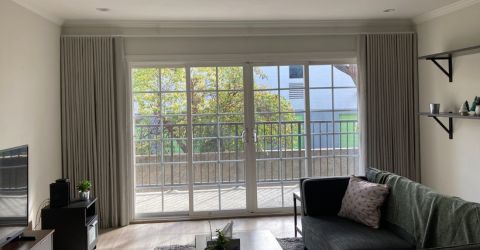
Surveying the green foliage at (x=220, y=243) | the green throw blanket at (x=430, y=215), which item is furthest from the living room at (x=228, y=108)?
the green foliage at (x=220, y=243)

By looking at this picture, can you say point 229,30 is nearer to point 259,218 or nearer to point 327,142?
point 327,142

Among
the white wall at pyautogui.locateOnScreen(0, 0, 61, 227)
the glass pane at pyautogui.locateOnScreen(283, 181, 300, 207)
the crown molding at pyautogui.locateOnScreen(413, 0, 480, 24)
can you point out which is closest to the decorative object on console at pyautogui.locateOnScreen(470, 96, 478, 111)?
the crown molding at pyautogui.locateOnScreen(413, 0, 480, 24)

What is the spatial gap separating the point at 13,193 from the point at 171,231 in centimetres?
209

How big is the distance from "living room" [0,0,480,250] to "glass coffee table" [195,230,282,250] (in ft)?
2.28

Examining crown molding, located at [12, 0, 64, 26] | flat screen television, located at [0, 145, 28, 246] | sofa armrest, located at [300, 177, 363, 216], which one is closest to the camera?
flat screen television, located at [0, 145, 28, 246]

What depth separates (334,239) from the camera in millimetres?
3084

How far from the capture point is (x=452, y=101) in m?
4.55

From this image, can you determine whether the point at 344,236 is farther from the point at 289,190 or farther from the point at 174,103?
the point at 174,103

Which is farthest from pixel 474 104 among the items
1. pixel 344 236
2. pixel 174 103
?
pixel 174 103

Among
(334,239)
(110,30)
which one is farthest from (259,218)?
(110,30)

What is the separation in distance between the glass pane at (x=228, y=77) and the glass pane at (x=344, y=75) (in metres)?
1.21

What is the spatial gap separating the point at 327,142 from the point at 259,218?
128 cm

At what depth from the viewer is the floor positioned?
435cm

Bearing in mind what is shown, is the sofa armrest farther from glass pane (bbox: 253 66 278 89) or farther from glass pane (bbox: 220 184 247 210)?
glass pane (bbox: 253 66 278 89)
